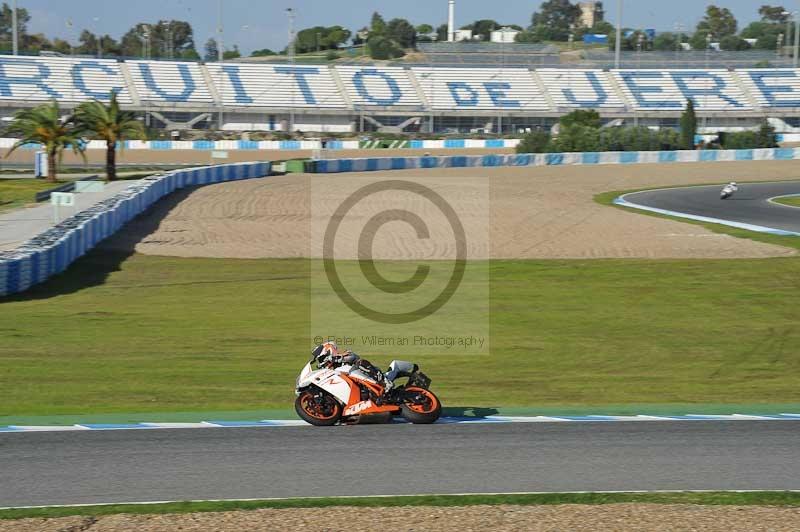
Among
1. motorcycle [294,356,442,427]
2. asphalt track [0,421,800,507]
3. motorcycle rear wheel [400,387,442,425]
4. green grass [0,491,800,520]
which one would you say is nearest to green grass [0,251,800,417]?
motorcycle rear wheel [400,387,442,425]

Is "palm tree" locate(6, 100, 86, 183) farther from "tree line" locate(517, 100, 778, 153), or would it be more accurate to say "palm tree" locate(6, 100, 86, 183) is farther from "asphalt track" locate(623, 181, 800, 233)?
"tree line" locate(517, 100, 778, 153)

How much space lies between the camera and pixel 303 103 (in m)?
109

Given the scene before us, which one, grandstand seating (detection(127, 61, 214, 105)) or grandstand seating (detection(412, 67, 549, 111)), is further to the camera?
grandstand seating (detection(412, 67, 549, 111))

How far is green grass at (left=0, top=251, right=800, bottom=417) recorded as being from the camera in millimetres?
15188

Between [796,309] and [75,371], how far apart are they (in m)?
15.9

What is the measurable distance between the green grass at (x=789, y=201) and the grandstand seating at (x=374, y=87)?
62980mm

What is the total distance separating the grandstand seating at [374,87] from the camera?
106 meters

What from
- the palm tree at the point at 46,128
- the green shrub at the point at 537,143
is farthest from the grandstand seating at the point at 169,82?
the palm tree at the point at 46,128

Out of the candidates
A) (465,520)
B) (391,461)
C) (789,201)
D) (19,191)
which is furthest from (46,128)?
(465,520)

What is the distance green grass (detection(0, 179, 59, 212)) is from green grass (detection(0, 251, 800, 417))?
1700cm

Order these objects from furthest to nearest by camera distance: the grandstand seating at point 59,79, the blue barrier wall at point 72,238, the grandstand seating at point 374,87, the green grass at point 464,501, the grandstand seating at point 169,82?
the grandstand seating at point 169,82
the grandstand seating at point 374,87
the grandstand seating at point 59,79
the blue barrier wall at point 72,238
the green grass at point 464,501

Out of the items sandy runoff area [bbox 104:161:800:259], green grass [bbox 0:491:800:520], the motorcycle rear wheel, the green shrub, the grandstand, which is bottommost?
green grass [bbox 0:491:800:520]

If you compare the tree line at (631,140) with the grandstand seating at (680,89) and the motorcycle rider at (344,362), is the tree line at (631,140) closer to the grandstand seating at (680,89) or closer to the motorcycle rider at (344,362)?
the grandstand seating at (680,89)

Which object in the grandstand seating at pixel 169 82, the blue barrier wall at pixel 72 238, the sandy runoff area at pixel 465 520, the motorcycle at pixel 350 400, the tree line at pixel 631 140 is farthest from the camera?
Answer: the grandstand seating at pixel 169 82
